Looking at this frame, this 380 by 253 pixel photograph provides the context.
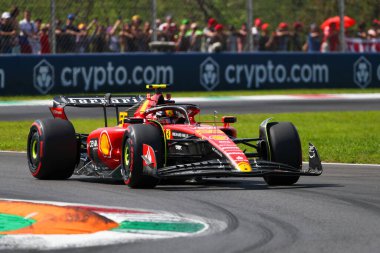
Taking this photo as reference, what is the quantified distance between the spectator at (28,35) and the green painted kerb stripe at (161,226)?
1675cm

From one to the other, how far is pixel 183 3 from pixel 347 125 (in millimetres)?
7353

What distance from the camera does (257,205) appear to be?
9352 mm

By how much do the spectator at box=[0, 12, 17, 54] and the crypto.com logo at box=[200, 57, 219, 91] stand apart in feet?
18.1

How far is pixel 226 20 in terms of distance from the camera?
90.4 feet

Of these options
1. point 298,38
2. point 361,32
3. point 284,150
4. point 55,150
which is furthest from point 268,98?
point 284,150

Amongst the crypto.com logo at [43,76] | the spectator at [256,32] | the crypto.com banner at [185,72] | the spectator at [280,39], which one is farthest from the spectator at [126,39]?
the spectator at [280,39]

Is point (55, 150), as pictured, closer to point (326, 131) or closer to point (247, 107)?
point (326, 131)

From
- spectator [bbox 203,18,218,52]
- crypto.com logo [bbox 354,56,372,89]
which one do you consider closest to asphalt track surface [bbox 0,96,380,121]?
spectator [bbox 203,18,218,52]

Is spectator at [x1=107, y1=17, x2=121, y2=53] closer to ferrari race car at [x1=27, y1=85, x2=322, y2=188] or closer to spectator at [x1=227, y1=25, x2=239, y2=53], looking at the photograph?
spectator at [x1=227, y1=25, x2=239, y2=53]

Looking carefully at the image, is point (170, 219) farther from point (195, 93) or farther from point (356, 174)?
point (195, 93)

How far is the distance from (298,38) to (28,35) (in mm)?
8343

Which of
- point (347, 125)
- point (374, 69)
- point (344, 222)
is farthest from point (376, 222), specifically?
point (374, 69)

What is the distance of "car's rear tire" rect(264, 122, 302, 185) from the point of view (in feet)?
36.4

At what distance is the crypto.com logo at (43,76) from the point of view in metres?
25.0
